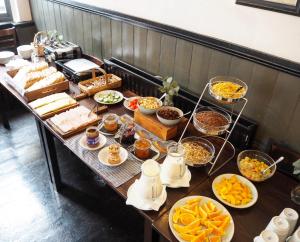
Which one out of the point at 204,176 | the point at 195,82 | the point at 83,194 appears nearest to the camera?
the point at 204,176

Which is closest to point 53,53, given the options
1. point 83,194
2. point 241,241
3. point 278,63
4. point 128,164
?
point 83,194

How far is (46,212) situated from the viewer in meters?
2.07

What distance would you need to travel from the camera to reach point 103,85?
7.26 ft

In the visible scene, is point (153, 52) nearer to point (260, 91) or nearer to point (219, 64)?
point (219, 64)

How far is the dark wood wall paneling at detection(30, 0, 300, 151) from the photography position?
151 cm

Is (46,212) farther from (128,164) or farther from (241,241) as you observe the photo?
(241,241)

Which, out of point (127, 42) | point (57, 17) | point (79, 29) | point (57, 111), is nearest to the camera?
point (57, 111)

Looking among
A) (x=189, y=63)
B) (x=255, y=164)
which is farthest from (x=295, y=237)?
(x=189, y=63)

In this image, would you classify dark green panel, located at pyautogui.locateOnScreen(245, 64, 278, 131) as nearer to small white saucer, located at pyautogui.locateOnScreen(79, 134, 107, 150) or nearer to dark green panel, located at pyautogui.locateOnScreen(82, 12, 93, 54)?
small white saucer, located at pyautogui.locateOnScreen(79, 134, 107, 150)

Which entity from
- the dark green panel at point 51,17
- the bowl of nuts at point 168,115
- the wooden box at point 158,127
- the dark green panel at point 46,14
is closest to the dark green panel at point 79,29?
the dark green panel at point 51,17

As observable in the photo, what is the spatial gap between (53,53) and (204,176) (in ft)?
5.87

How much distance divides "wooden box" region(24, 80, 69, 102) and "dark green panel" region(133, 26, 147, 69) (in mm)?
586

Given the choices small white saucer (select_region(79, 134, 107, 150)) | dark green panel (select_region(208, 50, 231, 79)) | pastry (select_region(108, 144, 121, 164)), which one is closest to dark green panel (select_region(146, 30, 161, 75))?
dark green panel (select_region(208, 50, 231, 79))

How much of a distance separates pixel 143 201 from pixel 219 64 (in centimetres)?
94
